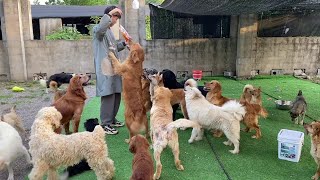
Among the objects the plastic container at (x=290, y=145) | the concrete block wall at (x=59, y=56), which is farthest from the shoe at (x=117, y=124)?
the concrete block wall at (x=59, y=56)

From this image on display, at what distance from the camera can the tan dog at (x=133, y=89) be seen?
435 centimetres

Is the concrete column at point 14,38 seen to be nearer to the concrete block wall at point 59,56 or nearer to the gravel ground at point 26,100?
the concrete block wall at point 59,56

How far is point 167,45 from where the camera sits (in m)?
10.8

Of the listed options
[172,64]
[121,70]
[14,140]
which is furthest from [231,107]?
[172,64]

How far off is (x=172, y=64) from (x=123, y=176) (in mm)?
7710

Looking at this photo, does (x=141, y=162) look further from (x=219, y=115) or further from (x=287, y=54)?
(x=287, y=54)

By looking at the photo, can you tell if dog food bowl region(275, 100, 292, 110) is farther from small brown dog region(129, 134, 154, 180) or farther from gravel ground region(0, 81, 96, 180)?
gravel ground region(0, 81, 96, 180)

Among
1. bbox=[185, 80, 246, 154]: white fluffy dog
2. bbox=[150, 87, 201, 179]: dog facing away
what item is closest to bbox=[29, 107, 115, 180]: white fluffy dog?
bbox=[150, 87, 201, 179]: dog facing away

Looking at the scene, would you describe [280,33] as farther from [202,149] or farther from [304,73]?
[202,149]

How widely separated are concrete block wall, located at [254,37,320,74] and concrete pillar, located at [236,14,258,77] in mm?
421

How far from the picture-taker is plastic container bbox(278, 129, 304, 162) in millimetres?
3821

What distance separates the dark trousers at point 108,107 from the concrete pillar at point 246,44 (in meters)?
6.85

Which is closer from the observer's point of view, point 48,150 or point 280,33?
point 48,150

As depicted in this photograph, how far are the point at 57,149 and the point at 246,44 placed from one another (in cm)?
901
